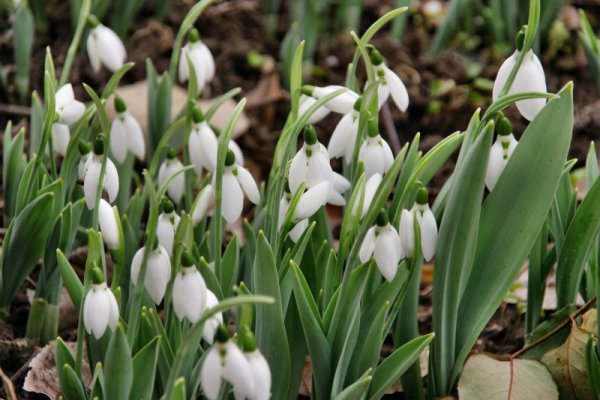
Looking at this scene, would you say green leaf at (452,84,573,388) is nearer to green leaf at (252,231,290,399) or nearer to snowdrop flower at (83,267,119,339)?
green leaf at (252,231,290,399)

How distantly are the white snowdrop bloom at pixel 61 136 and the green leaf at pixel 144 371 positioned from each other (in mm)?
651

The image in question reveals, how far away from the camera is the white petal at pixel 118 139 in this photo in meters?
2.13

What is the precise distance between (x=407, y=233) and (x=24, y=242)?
831 mm

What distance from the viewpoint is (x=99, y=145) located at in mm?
1783

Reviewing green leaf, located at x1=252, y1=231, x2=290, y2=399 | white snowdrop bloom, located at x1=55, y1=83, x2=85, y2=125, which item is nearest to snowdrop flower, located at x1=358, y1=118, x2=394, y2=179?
green leaf, located at x1=252, y1=231, x2=290, y2=399

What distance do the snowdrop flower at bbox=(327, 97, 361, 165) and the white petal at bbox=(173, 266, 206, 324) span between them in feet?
1.46

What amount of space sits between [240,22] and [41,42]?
2.54ft

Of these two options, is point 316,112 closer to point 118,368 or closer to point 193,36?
point 193,36

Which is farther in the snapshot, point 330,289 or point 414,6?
point 414,6

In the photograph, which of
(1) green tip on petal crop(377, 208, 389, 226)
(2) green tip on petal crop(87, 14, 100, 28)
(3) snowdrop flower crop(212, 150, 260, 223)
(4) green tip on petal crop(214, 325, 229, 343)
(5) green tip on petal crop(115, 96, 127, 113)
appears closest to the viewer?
(4) green tip on petal crop(214, 325, 229, 343)

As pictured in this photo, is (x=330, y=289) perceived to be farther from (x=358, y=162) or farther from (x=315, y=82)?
(x=315, y=82)

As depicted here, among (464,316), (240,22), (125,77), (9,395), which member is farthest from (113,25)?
(464,316)

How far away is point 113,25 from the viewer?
11.7 feet

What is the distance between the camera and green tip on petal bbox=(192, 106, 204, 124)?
1.93m
